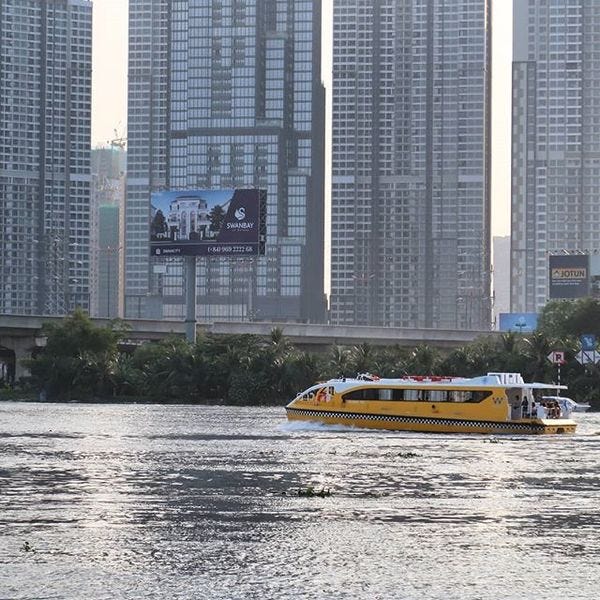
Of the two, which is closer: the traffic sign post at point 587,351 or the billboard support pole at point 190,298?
the traffic sign post at point 587,351

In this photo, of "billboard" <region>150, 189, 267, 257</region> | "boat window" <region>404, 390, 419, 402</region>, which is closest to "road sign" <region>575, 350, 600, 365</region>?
"billboard" <region>150, 189, 267, 257</region>

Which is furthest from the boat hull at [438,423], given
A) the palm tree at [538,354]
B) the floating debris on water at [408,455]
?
the palm tree at [538,354]

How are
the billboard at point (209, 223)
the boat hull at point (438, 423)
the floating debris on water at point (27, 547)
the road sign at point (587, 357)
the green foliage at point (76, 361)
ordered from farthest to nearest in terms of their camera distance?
the green foliage at point (76, 361)
the billboard at point (209, 223)
the road sign at point (587, 357)
the boat hull at point (438, 423)
the floating debris on water at point (27, 547)

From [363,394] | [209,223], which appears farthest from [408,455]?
[209,223]

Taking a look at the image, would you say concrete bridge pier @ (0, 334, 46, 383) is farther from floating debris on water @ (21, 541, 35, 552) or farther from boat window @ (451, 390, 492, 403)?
floating debris on water @ (21, 541, 35, 552)

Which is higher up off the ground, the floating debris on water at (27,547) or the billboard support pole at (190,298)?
the billboard support pole at (190,298)

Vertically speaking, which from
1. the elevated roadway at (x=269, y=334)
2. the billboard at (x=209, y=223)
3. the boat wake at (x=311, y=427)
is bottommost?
the boat wake at (x=311, y=427)

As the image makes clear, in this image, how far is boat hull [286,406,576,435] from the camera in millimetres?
76062

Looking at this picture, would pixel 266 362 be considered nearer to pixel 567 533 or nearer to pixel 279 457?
pixel 279 457

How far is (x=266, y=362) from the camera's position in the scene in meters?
136

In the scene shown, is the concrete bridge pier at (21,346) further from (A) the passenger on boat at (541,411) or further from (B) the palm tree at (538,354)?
(A) the passenger on boat at (541,411)

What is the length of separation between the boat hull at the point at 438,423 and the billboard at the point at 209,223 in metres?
58.8

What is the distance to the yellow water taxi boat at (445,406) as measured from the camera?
7612cm

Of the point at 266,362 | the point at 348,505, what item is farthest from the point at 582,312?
the point at 348,505
